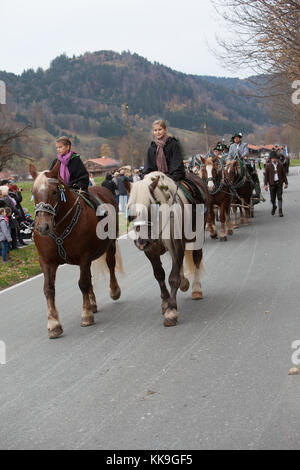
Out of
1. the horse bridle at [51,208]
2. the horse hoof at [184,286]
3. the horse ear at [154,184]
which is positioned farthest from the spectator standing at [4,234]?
the horse ear at [154,184]

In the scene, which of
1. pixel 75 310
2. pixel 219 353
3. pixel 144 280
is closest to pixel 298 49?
pixel 144 280

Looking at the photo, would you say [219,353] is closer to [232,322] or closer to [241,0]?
[232,322]

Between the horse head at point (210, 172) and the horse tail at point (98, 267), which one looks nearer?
the horse tail at point (98, 267)

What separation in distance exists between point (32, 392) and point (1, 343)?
6.34 feet

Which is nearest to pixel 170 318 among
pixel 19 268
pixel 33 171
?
pixel 33 171

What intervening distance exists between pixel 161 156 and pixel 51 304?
2411 millimetres

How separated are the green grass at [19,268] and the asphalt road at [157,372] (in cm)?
214

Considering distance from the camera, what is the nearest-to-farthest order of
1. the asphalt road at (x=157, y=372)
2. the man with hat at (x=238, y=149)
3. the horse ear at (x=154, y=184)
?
the asphalt road at (x=157, y=372) → the horse ear at (x=154, y=184) → the man with hat at (x=238, y=149)

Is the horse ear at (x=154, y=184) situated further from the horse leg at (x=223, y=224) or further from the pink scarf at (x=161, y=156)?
the horse leg at (x=223, y=224)

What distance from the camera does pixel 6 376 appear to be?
18.6 ft

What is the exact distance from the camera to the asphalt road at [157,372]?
4035 millimetres

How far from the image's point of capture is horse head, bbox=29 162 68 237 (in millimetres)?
6363
